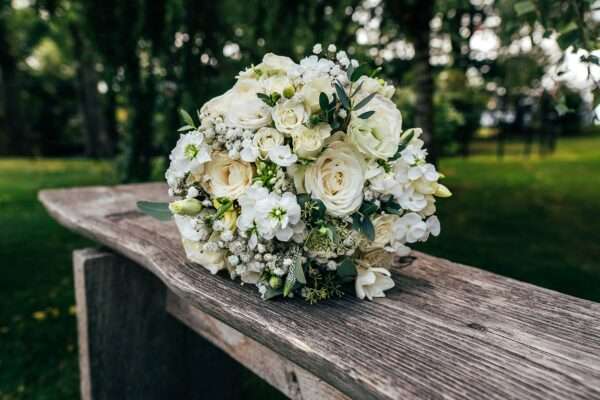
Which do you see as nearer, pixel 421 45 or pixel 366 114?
pixel 366 114

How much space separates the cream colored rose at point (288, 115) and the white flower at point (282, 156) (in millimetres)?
45

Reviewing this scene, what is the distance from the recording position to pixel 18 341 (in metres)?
2.88

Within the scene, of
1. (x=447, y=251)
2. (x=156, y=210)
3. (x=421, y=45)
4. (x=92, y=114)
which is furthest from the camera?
(x=92, y=114)

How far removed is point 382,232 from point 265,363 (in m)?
0.53

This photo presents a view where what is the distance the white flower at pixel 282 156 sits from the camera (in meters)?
1.05

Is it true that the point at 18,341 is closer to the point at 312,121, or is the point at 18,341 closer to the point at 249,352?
the point at 249,352

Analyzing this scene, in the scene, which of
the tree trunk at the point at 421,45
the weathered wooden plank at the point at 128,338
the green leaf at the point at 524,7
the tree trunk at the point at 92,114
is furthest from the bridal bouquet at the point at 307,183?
Result: the tree trunk at the point at 92,114

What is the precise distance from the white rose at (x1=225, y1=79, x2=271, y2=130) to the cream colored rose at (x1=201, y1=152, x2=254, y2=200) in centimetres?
9

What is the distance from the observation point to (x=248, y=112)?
1.14m

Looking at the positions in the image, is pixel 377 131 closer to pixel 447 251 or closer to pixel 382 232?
pixel 382 232

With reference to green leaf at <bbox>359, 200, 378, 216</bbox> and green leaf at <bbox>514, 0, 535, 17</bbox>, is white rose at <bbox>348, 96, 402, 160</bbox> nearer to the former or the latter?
green leaf at <bbox>359, 200, 378, 216</bbox>

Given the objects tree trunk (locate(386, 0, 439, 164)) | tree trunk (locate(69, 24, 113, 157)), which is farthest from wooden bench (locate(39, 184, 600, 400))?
tree trunk (locate(69, 24, 113, 157))

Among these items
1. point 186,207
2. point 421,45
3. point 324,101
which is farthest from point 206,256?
point 421,45

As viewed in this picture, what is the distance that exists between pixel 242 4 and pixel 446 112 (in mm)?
9054
